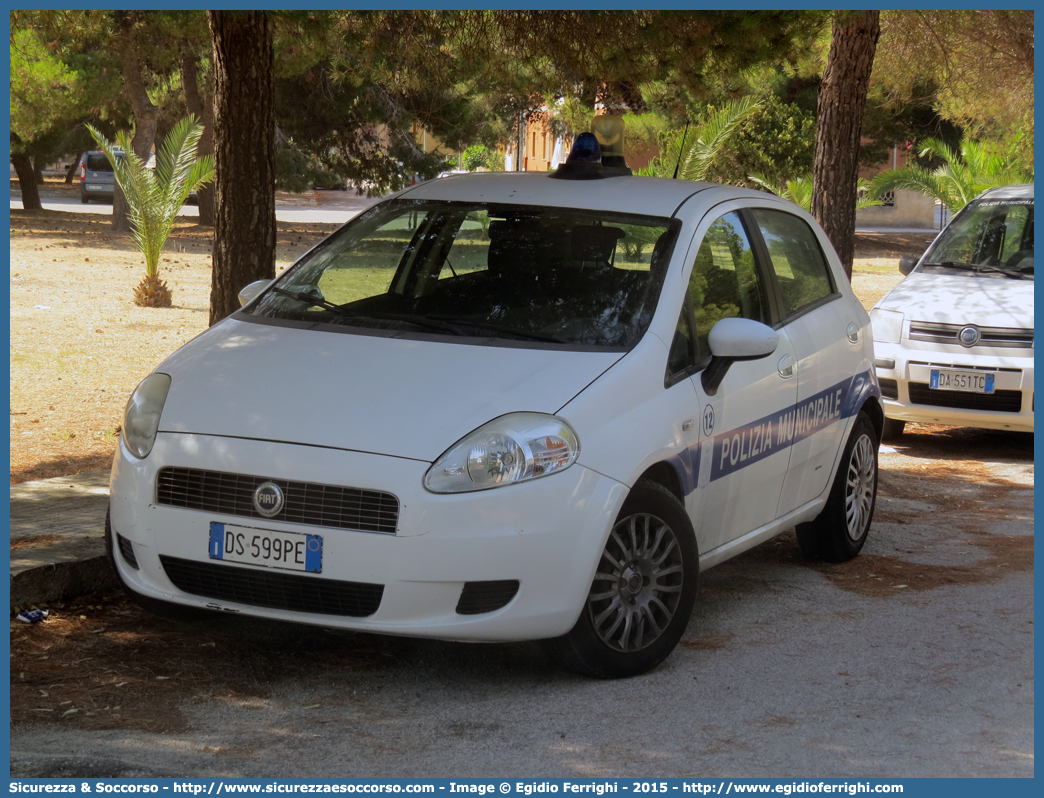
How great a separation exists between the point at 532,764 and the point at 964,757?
1359 millimetres

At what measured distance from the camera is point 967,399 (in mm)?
9047

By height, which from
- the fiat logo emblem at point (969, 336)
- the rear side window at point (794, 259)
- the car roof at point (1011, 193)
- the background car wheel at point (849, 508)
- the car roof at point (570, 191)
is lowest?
the background car wheel at point (849, 508)

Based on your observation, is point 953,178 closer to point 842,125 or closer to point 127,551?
point 842,125

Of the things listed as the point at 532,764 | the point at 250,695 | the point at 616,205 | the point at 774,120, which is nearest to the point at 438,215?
the point at 616,205

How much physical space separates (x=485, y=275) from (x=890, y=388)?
4.97 metres

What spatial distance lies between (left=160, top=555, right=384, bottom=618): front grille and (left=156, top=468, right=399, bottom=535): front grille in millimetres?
192

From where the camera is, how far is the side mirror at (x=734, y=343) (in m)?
4.85

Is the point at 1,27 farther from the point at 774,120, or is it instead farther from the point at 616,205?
the point at 774,120

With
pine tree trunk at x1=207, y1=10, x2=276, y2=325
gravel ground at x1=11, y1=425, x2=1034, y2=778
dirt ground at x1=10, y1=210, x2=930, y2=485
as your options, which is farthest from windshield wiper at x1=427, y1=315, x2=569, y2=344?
dirt ground at x1=10, y1=210, x2=930, y2=485

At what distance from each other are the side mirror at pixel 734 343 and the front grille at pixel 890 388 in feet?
15.3

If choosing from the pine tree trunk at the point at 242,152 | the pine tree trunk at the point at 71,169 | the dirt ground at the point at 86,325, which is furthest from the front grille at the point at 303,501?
the pine tree trunk at the point at 71,169

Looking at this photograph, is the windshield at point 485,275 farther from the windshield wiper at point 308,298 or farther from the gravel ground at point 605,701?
the gravel ground at point 605,701

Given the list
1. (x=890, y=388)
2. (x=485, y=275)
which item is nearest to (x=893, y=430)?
(x=890, y=388)

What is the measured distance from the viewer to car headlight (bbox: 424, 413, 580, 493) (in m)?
4.08
